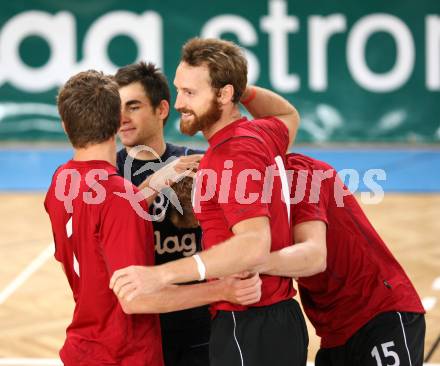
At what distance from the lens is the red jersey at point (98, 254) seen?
3.38m

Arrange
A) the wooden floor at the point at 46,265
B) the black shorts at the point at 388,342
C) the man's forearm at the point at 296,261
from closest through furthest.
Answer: the man's forearm at the point at 296,261
the black shorts at the point at 388,342
the wooden floor at the point at 46,265

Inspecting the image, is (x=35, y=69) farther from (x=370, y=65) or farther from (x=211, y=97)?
(x=211, y=97)

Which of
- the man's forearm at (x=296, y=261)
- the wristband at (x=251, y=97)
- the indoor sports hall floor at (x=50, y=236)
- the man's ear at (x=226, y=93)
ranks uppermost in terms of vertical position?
the man's ear at (x=226, y=93)

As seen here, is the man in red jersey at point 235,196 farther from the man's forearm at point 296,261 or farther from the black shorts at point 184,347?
the black shorts at point 184,347

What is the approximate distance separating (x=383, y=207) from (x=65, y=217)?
7.76 m

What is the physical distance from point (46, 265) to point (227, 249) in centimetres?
559

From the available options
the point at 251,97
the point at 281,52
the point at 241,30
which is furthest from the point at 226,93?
the point at 241,30

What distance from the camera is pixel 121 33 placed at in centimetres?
1399

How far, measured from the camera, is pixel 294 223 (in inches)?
147

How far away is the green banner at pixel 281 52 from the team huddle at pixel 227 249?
1002 centimetres

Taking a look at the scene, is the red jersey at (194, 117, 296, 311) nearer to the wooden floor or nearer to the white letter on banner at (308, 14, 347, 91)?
the wooden floor

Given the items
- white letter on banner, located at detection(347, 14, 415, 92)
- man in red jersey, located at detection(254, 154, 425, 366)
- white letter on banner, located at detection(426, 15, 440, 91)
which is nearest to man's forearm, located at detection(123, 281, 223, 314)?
man in red jersey, located at detection(254, 154, 425, 366)

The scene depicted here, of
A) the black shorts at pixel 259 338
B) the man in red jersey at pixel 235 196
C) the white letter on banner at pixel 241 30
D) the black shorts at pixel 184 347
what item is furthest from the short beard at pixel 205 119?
the white letter on banner at pixel 241 30

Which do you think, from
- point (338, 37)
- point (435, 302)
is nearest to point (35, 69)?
point (338, 37)
